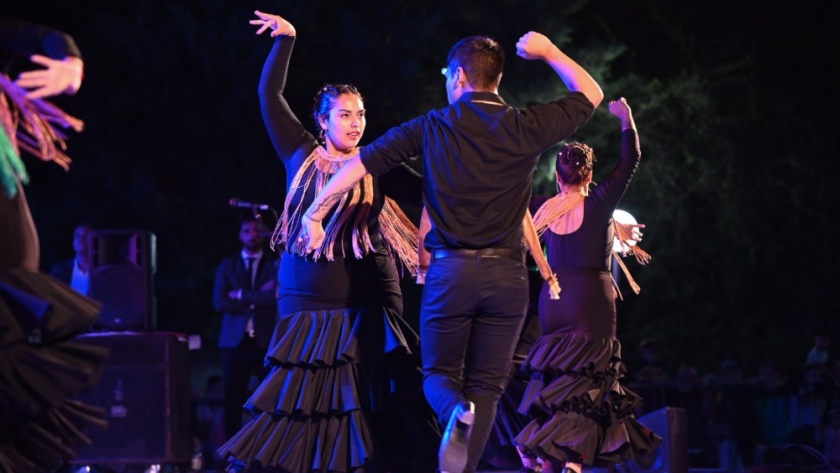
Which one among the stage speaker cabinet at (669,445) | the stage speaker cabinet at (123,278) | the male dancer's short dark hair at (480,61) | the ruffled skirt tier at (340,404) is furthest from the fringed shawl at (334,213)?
the stage speaker cabinet at (123,278)

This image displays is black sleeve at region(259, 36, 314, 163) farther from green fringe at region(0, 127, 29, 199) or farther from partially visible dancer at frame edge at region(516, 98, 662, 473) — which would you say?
green fringe at region(0, 127, 29, 199)

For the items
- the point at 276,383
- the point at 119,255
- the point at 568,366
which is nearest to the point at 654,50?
the point at 119,255

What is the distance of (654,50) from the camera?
571 inches

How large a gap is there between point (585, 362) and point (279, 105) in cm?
189

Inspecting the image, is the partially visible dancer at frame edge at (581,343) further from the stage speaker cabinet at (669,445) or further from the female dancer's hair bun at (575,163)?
the stage speaker cabinet at (669,445)

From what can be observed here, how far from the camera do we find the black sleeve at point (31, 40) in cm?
336

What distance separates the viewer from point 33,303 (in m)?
3.29

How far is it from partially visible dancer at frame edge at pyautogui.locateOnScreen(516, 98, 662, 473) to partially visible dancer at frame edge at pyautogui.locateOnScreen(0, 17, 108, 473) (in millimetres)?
2484

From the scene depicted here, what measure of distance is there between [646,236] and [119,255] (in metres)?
8.17

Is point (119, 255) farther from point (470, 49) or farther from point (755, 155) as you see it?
point (755, 155)

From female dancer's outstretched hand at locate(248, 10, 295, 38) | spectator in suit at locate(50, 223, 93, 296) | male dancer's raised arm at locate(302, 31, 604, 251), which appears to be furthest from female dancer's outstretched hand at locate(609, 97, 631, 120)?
spectator in suit at locate(50, 223, 93, 296)

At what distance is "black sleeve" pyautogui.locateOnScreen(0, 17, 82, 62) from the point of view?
3.36 meters

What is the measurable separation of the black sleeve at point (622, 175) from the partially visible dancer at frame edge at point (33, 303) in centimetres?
271

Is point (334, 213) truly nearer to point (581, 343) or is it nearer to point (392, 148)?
point (392, 148)
